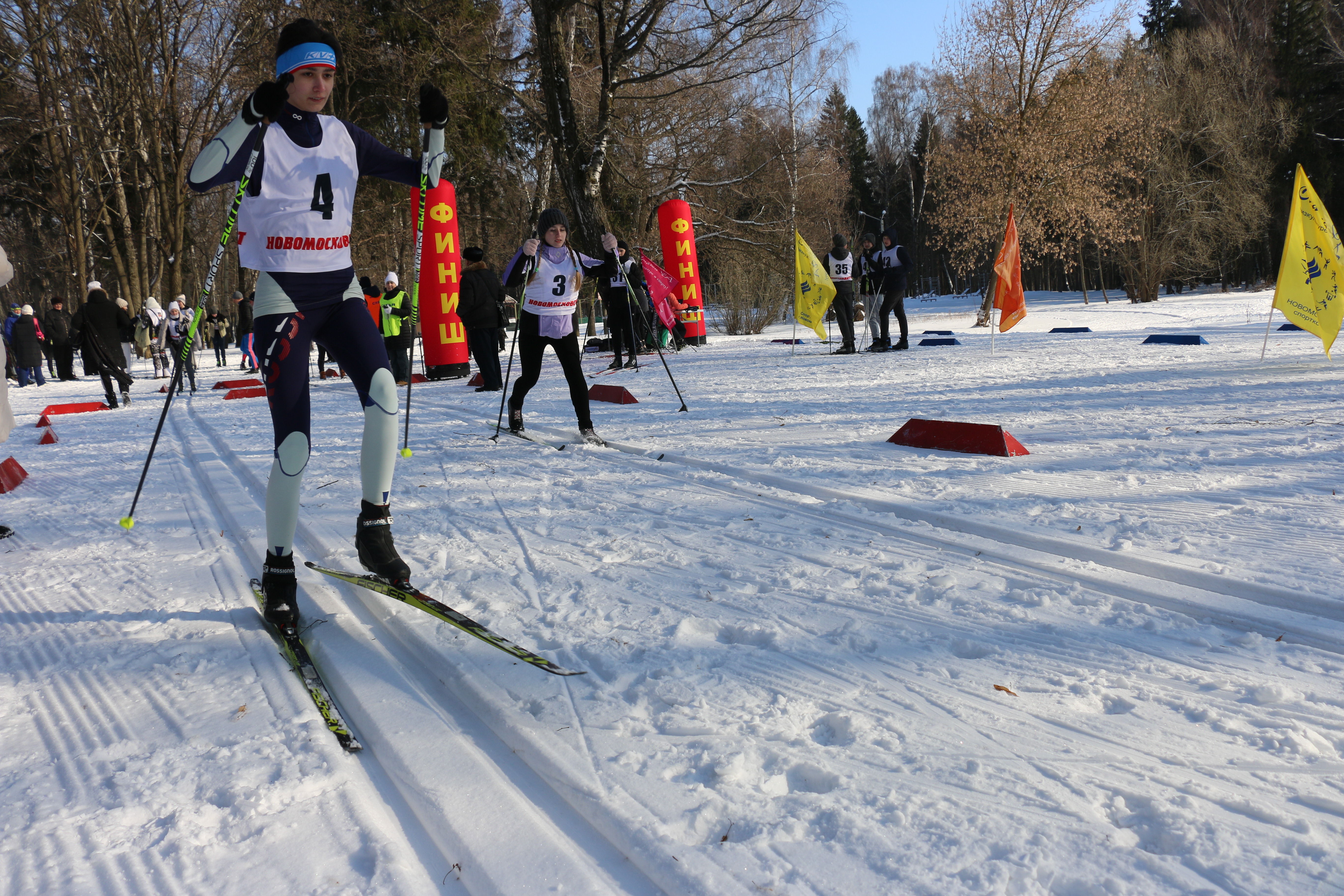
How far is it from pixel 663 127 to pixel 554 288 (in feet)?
64.5

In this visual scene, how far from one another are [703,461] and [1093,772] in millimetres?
3758

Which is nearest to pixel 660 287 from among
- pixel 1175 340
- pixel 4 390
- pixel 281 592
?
pixel 4 390

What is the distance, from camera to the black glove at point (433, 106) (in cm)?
326

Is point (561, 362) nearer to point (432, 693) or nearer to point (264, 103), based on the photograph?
point (264, 103)

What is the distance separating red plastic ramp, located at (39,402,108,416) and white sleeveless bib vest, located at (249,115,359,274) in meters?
11.0

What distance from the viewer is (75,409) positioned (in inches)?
461

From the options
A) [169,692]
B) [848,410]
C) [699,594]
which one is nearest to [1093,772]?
[699,594]

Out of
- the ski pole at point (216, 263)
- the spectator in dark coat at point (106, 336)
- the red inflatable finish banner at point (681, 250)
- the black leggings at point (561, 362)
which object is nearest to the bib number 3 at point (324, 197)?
the ski pole at point (216, 263)

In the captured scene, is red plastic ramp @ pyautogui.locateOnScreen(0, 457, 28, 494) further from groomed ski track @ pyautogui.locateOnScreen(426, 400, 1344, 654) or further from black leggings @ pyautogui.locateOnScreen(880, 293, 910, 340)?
black leggings @ pyautogui.locateOnScreen(880, 293, 910, 340)

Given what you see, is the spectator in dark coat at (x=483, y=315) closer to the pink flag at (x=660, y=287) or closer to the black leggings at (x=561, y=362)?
the pink flag at (x=660, y=287)

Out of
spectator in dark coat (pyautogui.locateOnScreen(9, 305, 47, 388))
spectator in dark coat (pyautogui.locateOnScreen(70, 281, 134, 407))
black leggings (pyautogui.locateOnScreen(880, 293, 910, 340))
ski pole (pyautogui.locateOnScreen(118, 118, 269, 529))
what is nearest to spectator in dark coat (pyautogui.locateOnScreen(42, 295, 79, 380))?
spectator in dark coat (pyautogui.locateOnScreen(9, 305, 47, 388))

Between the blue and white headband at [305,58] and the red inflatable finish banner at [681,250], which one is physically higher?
the red inflatable finish banner at [681,250]

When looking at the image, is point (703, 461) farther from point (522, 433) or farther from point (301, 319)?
point (301, 319)

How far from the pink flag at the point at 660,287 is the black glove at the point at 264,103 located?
7.60 metres
